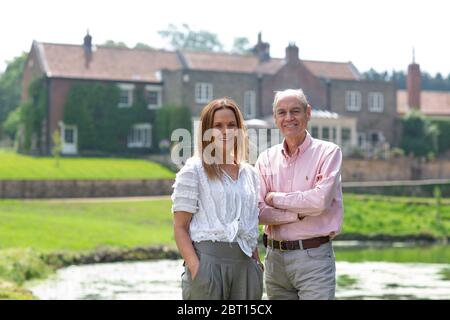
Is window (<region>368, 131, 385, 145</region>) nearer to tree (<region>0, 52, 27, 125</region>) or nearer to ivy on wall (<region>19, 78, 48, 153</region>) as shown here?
ivy on wall (<region>19, 78, 48, 153</region>)

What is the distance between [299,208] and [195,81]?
4306 centimetres

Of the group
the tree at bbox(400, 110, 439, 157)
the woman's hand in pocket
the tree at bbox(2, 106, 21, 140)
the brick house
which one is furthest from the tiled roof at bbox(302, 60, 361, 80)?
the woman's hand in pocket

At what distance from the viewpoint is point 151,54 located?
52188 millimetres

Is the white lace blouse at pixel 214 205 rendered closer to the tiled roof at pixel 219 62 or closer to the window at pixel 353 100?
the tiled roof at pixel 219 62

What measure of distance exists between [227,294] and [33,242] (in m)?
18.1

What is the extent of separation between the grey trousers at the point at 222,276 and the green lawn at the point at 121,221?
675 inches

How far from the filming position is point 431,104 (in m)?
58.5

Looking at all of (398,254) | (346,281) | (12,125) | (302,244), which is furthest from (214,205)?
(12,125)

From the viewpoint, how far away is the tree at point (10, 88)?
7544cm

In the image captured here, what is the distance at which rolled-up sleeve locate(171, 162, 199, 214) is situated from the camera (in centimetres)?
489

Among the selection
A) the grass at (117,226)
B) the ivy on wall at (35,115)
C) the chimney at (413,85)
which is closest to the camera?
the grass at (117,226)

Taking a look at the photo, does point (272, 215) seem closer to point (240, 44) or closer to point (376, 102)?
point (376, 102)

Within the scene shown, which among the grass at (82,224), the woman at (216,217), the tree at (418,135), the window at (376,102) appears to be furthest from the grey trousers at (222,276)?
the window at (376,102)
